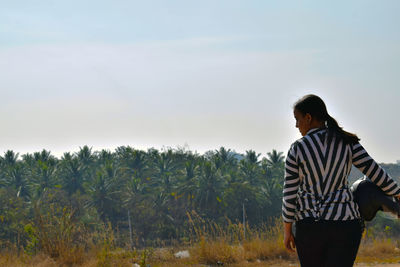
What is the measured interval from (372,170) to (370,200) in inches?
6.8

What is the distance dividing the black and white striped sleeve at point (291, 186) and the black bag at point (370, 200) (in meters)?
Result: 0.35

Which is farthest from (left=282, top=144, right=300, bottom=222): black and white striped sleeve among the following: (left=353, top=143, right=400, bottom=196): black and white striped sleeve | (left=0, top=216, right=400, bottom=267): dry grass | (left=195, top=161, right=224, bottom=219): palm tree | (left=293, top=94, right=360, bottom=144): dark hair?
(left=195, top=161, right=224, bottom=219): palm tree

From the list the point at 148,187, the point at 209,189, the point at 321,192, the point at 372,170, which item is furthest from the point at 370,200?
the point at 148,187

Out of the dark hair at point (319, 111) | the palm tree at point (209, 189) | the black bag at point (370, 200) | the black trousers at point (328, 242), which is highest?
the palm tree at point (209, 189)

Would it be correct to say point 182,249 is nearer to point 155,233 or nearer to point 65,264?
point 65,264

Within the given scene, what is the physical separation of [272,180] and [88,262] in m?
71.6

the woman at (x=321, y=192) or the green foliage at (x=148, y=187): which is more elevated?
the green foliage at (x=148, y=187)

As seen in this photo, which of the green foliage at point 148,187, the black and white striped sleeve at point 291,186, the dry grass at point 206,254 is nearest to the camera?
the black and white striped sleeve at point 291,186

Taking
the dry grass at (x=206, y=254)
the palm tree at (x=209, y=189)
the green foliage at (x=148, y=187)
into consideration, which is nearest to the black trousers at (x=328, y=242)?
the dry grass at (x=206, y=254)

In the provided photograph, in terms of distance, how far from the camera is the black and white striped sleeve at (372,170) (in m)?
3.14

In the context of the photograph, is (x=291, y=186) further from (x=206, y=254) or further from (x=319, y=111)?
(x=206, y=254)

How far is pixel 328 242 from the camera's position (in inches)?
117

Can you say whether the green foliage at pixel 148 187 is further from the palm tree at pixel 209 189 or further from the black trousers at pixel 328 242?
the black trousers at pixel 328 242

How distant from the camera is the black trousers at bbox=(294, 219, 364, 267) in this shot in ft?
9.66
